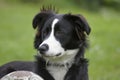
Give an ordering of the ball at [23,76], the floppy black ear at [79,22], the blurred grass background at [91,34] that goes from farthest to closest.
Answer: the blurred grass background at [91,34]
the floppy black ear at [79,22]
the ball at [23,76]

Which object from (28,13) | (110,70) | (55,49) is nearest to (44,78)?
(55,49)

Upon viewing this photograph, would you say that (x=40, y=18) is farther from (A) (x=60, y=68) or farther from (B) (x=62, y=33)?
(A) (x=60, y=68)

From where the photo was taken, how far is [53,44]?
846 centimetres

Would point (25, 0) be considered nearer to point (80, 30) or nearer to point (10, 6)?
point (10, 6)

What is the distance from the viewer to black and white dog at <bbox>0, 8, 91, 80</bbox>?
8622 millimetres

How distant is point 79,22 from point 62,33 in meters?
0.29

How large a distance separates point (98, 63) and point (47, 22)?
20.0ft

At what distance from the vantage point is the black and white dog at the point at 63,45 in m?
8.62

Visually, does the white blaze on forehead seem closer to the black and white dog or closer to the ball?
the black and white dog

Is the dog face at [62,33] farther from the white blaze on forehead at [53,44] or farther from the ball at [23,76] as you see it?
the ball at [23,76]

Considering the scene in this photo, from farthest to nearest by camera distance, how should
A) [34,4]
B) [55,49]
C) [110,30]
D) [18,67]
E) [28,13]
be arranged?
[34,4] → [28,13] → [110,30] → [18,67] → [55,49]

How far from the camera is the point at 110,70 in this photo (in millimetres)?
14086

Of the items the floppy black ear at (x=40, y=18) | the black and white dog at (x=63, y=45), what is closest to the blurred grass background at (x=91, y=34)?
the black and white dog at (x=63, y=45)

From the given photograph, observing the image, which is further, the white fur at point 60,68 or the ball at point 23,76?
the white fur at point 60,68
